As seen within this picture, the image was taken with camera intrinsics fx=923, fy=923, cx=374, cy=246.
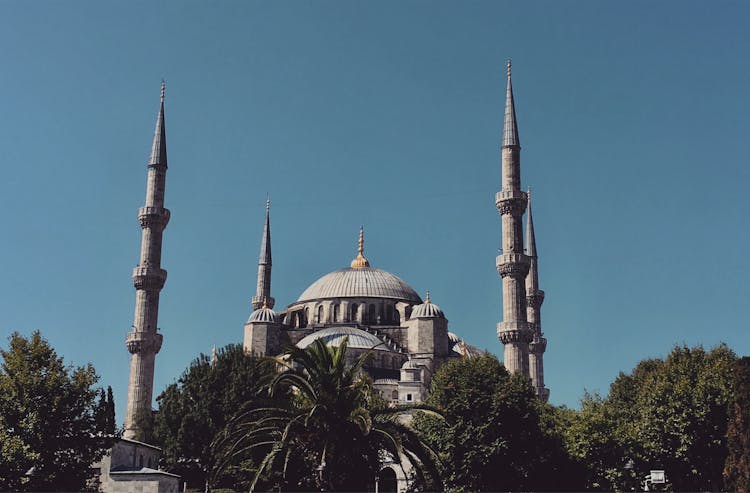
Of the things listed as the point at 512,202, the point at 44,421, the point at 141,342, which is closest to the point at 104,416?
the point at 44,421

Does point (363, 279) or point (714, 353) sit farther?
point (363, 279)

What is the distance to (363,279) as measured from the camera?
74438 millimetres

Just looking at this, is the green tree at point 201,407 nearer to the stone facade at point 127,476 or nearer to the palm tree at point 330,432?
the stone facade at point 127,476

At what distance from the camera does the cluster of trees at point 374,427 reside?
2158cm

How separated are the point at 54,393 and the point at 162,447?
1449 cm

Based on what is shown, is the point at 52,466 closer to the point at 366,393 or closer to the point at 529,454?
the point at 366,393

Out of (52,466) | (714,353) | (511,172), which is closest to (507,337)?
(511,172)

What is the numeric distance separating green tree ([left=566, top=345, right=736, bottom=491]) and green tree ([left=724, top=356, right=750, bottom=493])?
371 cm

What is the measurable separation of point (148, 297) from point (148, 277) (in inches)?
45.7

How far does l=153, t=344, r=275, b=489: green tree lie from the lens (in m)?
39.7

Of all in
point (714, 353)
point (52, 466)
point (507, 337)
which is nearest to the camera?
point (52, 466)

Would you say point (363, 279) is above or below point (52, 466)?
above

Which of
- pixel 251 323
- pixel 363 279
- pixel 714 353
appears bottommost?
pixel 714 353

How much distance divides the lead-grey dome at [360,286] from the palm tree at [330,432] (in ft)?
164
